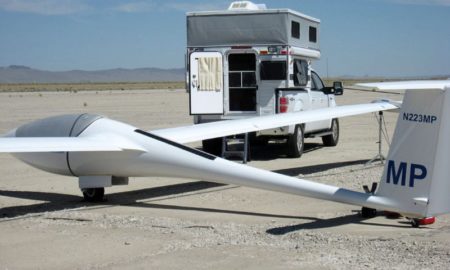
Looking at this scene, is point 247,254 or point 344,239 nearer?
point 247,254

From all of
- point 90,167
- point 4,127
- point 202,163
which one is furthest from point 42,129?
point 4,127

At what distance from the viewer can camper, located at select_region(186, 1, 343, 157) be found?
1509 centimetres

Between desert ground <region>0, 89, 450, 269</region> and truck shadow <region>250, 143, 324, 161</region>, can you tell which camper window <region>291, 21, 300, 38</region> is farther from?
desert ground <region>0, 89, 450, 269</region>

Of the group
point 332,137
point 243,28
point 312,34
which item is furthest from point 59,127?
point 332,137

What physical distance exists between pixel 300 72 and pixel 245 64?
A: 126 centimetres

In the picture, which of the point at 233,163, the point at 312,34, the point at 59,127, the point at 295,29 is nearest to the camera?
the point at 233,163

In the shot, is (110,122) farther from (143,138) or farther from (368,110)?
(368,110)

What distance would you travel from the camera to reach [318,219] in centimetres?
871

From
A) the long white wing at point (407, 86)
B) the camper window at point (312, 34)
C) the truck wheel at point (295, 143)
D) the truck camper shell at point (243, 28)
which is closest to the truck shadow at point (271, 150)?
the truck wheel at point (295, 143)

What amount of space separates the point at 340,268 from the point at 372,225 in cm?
179

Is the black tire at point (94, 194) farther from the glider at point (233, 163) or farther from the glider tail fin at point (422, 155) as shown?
the glider tail fin at point (422, 155)

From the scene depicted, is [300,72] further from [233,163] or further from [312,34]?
[233,163]

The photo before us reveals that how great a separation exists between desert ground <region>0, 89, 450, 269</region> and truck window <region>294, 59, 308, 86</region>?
3.78 metres

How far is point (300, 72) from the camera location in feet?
52.7
